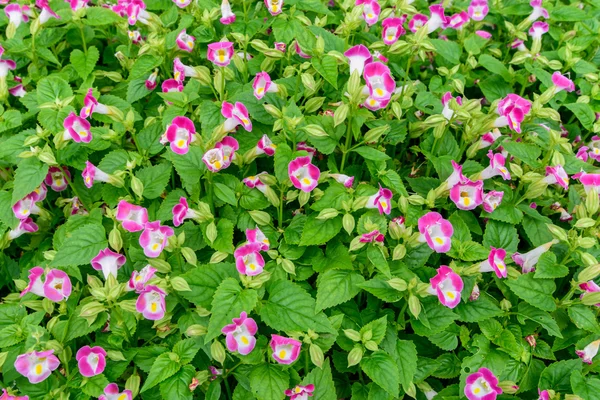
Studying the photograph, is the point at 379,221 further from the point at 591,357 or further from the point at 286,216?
the point at 591,357

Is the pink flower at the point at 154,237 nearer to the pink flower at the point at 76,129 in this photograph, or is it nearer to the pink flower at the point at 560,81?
the pink flower at the point at 76,129

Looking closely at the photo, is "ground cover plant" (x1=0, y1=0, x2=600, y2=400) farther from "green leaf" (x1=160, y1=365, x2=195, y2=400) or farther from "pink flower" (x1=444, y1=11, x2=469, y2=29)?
"pink flower" (x1=444, y1=11, x2=469, y2=29)

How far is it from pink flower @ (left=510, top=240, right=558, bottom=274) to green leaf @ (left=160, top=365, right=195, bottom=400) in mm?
1502

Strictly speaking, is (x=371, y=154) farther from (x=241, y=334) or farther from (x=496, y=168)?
(x=241, y=334)

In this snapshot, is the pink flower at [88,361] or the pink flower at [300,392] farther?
the pink flower at [88,361]

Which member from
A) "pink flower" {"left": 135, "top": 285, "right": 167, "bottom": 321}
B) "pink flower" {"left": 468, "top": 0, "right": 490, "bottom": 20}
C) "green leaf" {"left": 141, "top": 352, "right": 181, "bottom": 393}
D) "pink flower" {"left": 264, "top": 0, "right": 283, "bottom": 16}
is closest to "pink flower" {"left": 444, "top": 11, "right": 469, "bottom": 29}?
"pink flower" {"left": 468, "top": 0, "right": 490, "bottom": 20}

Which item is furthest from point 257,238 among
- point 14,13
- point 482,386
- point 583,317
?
point 14,13

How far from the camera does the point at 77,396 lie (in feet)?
7.02

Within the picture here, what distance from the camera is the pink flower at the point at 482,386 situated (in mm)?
2076

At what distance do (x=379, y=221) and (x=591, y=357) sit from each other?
106 cm

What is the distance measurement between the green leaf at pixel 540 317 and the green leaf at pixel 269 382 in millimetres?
1070

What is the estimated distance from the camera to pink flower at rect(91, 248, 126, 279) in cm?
219

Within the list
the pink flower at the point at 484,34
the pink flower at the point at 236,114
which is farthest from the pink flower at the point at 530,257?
the pink flower at the point at 484,34

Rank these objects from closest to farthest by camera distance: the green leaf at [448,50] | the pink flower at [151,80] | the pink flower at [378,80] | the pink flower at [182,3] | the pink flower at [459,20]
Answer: the pink flower at [378,80] < the pink flower at [151,80] < the pink flower at [182,3] < the green leaf at [448,50] < the pink flower at [459,20]
